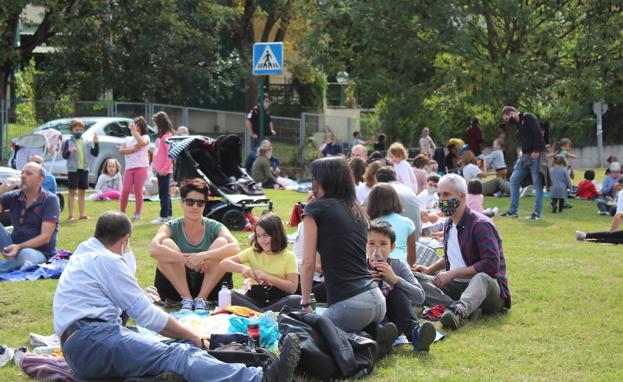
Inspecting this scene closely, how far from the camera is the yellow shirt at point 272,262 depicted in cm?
902

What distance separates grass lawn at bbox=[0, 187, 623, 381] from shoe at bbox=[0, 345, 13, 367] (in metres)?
0.06

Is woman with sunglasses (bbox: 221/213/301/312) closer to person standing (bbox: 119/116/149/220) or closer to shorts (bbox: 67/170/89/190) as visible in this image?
person standing (bbox: 119/116/149/220)

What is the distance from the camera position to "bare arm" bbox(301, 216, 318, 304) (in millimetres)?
7133

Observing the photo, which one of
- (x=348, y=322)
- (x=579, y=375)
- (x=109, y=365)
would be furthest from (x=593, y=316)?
(x=109, y=365)

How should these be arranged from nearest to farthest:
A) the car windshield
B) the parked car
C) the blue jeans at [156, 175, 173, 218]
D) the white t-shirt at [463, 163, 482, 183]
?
the blue jeans at [156, 175, 173, 218] < the white t-shirt at [463, 163, 482, 183] < the parked car < the car windshield

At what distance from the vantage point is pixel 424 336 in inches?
292

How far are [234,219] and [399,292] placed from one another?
7769 mm

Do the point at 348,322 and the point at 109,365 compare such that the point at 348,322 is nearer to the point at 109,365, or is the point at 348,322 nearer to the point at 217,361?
the point at 217,361

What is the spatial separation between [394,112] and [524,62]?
434cm

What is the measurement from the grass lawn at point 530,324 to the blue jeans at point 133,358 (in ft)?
2.87

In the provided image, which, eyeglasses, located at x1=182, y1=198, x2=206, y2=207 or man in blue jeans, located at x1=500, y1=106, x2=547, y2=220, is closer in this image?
eyeglasses, located at x1=182, y1=198, x2=206, y2=207

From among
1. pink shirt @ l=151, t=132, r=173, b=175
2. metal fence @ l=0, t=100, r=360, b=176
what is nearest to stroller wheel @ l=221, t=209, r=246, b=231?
pink shirt @ l=151, t=132, r=173, b=175

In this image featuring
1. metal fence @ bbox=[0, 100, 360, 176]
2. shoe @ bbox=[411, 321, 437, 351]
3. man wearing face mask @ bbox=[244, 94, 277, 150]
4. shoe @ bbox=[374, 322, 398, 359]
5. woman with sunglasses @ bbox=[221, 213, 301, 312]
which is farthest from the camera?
metal fence @ bbox=[0, 100, 360, 176]

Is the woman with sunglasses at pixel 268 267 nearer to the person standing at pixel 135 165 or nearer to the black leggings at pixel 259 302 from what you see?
the black leggings at pixel 259 302
